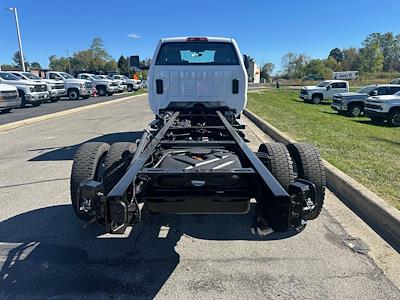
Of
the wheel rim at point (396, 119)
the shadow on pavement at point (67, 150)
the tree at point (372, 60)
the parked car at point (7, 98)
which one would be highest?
the tree at point (372, 60)

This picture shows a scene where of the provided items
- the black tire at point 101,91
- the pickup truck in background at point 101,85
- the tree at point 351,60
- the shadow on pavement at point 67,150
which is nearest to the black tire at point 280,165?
the shadow on pavement at point 67,150

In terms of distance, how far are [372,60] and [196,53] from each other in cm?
11762

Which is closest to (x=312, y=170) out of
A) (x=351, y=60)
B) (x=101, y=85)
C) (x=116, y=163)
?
(x=116, y=163)

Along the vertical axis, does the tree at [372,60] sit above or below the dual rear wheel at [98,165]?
above

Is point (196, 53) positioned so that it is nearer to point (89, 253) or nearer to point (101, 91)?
point (89, 253)

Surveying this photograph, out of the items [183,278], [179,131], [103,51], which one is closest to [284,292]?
[183,278]

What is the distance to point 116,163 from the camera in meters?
3.43

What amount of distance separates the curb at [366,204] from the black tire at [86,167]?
9.81ft

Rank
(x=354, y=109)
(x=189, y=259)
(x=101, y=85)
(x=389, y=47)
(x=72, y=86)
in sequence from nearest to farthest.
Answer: (x=189, y=259) < (x=354, y=109) < (x=72, y=86) < (x=101, y=85) < (x=389, y=47)

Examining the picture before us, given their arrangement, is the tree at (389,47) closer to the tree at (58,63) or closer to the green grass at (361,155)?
the tree at (58,63)

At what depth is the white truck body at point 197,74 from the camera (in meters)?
6.53

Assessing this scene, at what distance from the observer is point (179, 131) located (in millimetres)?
4973

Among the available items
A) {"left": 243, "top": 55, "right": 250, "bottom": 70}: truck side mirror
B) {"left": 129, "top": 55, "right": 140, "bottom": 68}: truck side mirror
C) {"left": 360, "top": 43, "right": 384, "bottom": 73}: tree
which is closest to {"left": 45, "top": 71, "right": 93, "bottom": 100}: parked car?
{"left": 129, "top": 55, "right": 140, "bottom": 68}: truck side mirror

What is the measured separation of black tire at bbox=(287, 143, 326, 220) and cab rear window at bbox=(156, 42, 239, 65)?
11.8 ft
